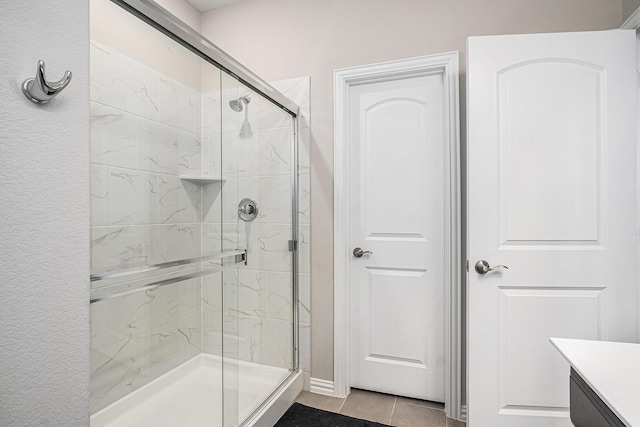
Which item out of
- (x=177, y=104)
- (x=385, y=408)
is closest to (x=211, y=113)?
(x=177, y=104)

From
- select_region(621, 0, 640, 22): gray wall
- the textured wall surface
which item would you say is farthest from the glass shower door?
select_region(621, 0, 640, 22): gray wall

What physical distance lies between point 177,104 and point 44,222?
0.78m

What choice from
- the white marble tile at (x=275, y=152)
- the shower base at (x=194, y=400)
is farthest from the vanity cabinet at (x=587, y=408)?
the white marble tile at (x=275, y=152)

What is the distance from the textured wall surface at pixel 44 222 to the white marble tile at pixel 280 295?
3.87 ft

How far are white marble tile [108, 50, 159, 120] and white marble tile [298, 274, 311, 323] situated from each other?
1334 millimetres

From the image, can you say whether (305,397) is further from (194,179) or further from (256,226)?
(194,179)

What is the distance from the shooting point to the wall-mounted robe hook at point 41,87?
750 millimetres

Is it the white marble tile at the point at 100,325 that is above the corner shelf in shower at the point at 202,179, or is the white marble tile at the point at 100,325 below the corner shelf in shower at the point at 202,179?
below

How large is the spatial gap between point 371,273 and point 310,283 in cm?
41

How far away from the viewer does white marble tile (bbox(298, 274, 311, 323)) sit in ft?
7.37

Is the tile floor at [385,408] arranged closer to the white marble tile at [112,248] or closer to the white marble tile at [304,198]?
the white marble tile at [304,198]

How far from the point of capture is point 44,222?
79 cm

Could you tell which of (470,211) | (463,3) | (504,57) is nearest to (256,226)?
(470,211)

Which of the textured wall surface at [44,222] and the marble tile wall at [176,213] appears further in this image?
the marble tile wall at [176,213]
